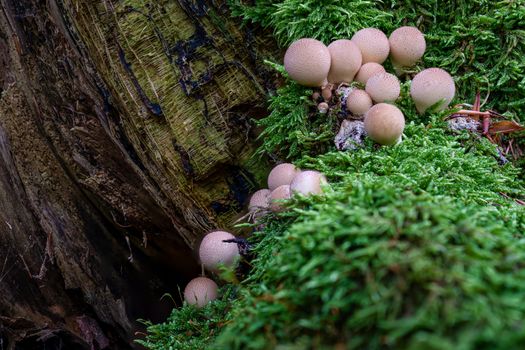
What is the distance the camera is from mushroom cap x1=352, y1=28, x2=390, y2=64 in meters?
2.51

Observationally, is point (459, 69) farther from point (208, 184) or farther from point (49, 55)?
point (49, 55)

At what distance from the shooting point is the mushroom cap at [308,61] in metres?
2.34

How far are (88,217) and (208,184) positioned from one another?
2.79ft

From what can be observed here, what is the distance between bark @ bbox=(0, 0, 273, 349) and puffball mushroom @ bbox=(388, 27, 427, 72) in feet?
2.49

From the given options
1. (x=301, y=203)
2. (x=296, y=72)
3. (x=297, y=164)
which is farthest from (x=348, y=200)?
(x=296, y=72)

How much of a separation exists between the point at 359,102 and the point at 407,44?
1.50 feet

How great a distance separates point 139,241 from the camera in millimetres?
3223

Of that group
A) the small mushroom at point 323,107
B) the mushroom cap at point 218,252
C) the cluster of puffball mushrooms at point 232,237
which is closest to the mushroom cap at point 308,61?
the small mushroom at point 323,107

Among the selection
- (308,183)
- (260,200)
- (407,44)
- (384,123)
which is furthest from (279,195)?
(407,44)

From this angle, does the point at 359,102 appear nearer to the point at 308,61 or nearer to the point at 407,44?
the point at 308,61

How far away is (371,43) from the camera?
2.51 meters

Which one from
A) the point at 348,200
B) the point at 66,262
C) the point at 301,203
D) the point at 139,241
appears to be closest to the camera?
the point at 348,200

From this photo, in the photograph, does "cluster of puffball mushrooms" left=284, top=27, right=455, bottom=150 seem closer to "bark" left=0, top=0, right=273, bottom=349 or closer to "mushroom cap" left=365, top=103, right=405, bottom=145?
"mushroom cap" left=365, top=103, right=405, bottom=145

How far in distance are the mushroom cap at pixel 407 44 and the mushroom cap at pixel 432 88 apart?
0.72ft
